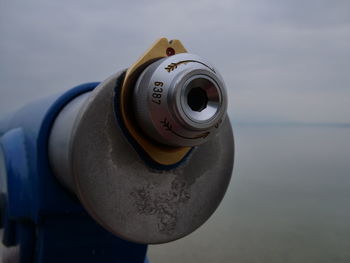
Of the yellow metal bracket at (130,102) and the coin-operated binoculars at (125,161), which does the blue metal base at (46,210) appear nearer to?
the coin-operated binoculars at (125,161)

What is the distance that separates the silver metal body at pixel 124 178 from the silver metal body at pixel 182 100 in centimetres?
6

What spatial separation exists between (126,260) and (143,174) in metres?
0.27

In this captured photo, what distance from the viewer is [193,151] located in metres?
0.59

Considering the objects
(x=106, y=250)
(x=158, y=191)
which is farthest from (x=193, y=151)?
(x=106, y=250)

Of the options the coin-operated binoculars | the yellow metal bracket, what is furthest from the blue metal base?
the yellow metal bracket

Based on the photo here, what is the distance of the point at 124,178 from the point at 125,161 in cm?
2

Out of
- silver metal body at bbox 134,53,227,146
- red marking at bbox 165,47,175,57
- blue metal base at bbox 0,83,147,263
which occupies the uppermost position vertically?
red marking at bbox 165,47,175,57

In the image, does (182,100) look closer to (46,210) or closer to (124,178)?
(124,178)

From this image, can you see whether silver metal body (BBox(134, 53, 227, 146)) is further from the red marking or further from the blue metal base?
the blue metal base

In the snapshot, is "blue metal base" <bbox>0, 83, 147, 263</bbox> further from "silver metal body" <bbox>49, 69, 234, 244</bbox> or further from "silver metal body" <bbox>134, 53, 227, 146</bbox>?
"silver metal body" <bbox>134, 53, 227, 146</bbox>

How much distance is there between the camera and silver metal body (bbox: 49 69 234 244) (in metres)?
0.51

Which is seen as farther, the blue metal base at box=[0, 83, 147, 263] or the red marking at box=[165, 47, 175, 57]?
the blue metal base at box=[0, 83, 147, 263]

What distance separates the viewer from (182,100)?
1.47 feet

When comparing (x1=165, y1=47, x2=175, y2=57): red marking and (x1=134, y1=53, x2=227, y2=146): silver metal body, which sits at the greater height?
(x1=165, y1=47, x2=175, y2=57): red marking
